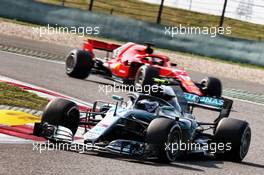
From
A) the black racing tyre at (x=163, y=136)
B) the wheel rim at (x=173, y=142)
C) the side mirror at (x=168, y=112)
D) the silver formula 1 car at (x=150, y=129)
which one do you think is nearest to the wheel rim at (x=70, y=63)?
the silver formula 1 car at (x=150, y=129)

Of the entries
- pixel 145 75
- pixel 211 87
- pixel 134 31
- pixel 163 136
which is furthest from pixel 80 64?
pixel 134 31

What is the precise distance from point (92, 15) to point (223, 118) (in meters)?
19.1

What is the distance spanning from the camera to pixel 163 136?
10227 mm

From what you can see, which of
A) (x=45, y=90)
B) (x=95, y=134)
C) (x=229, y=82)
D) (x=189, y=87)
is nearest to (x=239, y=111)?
(x=189, y=87)

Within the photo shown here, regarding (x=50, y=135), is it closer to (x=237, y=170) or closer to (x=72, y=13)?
(x=237, y=170)

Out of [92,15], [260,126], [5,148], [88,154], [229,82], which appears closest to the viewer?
[5,148]

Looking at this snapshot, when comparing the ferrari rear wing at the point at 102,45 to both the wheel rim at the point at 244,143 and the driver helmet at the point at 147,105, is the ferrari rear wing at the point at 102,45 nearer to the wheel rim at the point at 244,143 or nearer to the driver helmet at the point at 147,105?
the wheel rim at the point at 244,143

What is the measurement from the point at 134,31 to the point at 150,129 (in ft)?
64.8

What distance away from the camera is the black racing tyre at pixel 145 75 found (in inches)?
700

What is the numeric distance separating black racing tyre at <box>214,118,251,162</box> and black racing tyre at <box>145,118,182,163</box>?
1.39 m

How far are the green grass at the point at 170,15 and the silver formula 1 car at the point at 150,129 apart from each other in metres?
22.6

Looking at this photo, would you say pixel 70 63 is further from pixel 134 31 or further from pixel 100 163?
pixel 100 163

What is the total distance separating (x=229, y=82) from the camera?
82.0ft

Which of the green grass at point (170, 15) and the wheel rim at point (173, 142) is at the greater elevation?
the wheel rim at point (173, 142)
